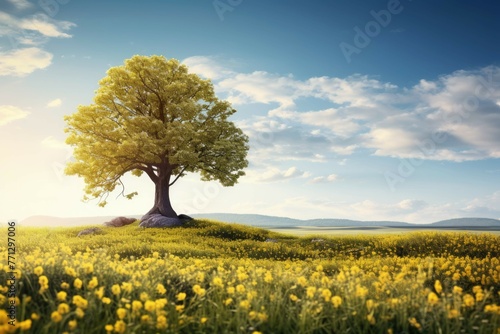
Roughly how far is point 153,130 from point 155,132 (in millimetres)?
635

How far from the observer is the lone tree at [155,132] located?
33719mm

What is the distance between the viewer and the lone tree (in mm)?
33719

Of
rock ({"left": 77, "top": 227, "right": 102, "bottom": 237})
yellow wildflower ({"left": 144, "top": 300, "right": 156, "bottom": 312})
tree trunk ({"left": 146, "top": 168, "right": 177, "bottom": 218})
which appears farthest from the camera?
tree trunk ({"left": 146, "top": 168, "right": 177, "bottom": 218})

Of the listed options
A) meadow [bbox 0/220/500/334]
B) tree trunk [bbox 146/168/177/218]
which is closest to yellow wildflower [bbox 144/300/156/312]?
meadow [bbox 0/220/500/334]

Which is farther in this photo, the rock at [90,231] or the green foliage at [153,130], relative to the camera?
the green foliage at [153,130]

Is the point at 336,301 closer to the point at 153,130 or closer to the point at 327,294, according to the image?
→ the point at 327,294

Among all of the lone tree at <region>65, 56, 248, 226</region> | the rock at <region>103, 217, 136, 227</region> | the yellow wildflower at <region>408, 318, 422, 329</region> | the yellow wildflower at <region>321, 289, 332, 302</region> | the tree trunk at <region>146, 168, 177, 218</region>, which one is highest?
the lone tree at <region>65, 56, 248, 226</region>

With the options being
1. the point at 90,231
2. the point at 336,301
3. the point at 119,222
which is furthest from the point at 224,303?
the point at 119,222

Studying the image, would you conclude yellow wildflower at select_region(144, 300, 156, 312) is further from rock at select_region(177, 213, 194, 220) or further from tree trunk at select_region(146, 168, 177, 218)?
rock at select_region(177, 213, 194, 220)

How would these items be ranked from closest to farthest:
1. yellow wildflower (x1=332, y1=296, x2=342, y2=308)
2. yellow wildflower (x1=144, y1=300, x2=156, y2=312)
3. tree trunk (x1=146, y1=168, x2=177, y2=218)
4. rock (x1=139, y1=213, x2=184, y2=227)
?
yellow wildflower (x1=144, y1=300, x2=156, y2=312) < yellow wildflower (x1=332, y1=296, x2=342, y2=308) < rock (x1=139, y1=213, x2=184, y2=227) < tree trunk (x1=146, y1=168, x2=177, y2=218)

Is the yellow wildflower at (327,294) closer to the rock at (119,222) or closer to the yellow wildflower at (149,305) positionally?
the yellow wildflower at (149,305)

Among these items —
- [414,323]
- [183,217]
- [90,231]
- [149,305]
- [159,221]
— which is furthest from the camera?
[183,217]

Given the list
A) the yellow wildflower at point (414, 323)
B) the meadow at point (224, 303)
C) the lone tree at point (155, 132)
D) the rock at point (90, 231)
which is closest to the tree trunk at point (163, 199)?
the lone tree at point (155, 132)

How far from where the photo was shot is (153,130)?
34.3 m
